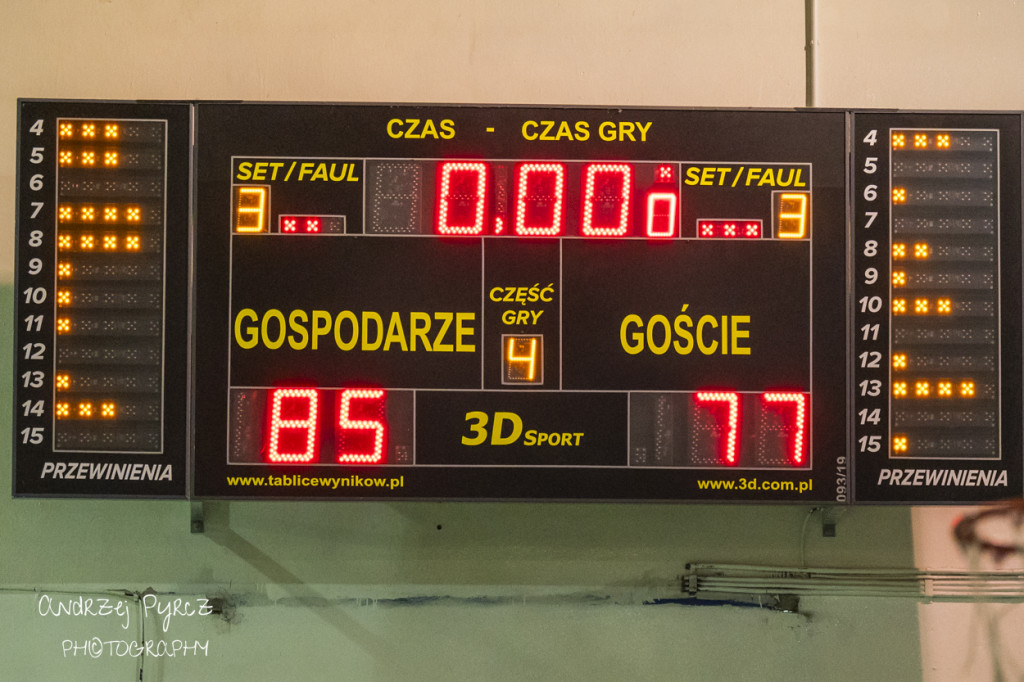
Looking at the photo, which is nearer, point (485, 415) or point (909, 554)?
point (485, 415)

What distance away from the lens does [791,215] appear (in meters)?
2.40

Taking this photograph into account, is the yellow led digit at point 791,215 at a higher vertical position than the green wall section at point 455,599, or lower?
higher

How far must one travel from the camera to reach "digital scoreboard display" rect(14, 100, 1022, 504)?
2.36 m

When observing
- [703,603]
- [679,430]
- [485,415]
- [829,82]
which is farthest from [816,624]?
[829,82]

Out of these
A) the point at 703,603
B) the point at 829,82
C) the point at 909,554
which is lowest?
the point at 703,603

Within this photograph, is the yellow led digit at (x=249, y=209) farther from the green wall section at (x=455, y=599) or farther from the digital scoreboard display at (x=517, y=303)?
the green wall section at (x=455, y=599)

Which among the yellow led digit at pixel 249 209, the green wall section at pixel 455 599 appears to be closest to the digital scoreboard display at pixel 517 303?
the yellow led digit at pixel 249 209

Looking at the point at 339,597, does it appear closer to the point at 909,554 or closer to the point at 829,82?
the point at 909,554

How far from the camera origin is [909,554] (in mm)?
2754

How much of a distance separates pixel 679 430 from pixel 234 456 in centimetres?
141

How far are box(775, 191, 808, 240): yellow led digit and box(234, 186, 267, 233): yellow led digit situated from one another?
1651 mm

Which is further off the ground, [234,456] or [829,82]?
[829,82]

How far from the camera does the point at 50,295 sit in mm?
2354

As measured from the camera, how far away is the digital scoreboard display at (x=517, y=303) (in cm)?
236
